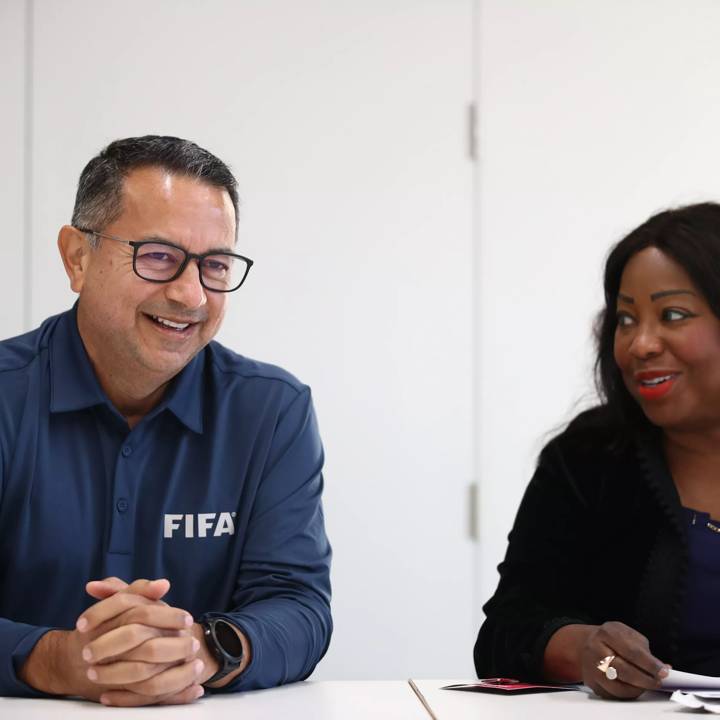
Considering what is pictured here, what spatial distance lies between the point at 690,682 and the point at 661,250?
756 millimetres

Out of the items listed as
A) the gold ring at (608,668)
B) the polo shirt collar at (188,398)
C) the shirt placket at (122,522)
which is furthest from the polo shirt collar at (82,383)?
the gold ring at (608,668)

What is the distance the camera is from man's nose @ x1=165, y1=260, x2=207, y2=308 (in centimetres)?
181

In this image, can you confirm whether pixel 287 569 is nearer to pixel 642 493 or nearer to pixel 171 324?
pixel 171 324

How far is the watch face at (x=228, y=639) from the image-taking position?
5.13 ft

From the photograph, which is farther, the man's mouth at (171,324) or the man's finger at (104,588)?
the man's mouth at (171,324)

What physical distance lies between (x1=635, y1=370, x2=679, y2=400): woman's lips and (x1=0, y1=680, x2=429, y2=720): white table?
69 cm

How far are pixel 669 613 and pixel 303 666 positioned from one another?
62 centimetres

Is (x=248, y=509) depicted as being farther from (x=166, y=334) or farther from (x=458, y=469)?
(x=458, y=469)

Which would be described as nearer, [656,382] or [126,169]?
[126,169]

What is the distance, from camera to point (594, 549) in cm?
203

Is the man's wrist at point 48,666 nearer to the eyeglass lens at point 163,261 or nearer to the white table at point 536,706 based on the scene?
the white table at point 536,706

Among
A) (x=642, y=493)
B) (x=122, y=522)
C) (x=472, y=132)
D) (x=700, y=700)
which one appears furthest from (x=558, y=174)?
(x=700, y=700)

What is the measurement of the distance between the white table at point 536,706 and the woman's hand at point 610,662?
21 mm

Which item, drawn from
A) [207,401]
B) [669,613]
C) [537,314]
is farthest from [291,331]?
[669,613]
